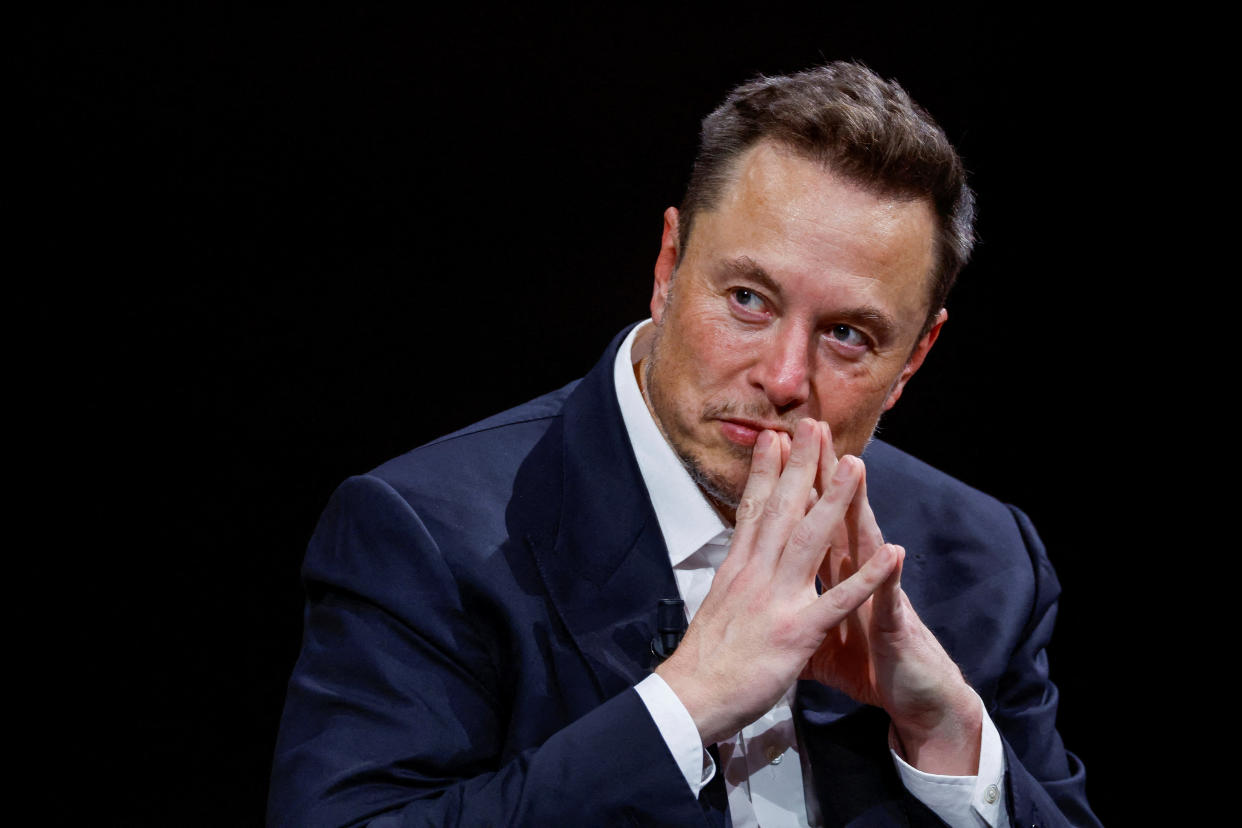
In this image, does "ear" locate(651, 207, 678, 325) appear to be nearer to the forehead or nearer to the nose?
the forehead

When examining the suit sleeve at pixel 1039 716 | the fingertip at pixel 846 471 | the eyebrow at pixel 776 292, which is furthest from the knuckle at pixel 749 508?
the suit sleeve at pixel 1039 716

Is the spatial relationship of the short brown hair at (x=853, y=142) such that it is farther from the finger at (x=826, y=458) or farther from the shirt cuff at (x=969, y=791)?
the shirt cuff at (x=969, y=791)

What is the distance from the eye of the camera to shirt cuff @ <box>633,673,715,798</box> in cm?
147

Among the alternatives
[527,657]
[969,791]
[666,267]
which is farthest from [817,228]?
[969,791]

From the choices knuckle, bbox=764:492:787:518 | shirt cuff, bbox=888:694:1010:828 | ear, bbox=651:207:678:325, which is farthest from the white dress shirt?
knuckle, bbox=764:492:787:518

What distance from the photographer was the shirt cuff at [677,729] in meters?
1.47

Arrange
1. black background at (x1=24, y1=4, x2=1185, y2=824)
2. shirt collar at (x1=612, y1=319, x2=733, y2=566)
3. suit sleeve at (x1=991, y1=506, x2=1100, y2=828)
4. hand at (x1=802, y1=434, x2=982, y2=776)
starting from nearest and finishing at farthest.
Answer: hand at (x1=802, y1=434, x2=982, y2=776), shirt collar at (x1=612, y1=319, x2=733, y2=566), suit sleeve at (x1=991, y1=506, x2=1100, y2=828), black background at (x1=24, y1=4, x2=1185, y2=824)

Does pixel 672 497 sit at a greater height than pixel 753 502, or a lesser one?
lesser

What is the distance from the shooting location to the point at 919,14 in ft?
8.38

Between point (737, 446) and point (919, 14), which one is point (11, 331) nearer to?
point (737, 446)

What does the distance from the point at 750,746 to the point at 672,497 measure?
389 mm

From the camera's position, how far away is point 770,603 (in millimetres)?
1498

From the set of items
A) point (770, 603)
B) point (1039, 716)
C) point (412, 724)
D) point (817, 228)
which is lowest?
point (1039, 716)

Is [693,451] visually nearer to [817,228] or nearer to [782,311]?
[782,311]
